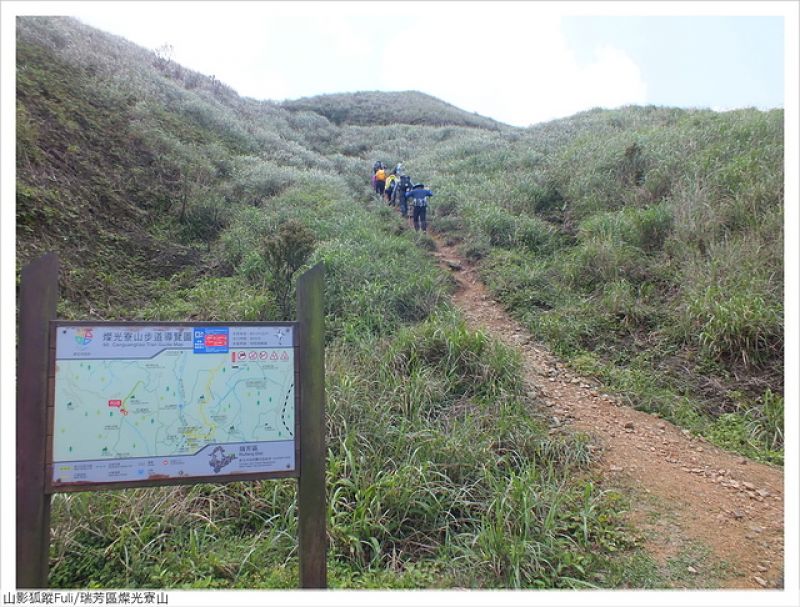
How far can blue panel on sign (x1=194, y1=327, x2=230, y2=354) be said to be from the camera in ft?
8.73

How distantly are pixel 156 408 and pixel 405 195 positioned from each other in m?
10.8

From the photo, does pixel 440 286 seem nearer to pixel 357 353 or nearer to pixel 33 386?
pixel 357 353

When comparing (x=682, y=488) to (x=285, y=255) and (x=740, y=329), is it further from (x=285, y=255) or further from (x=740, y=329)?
(x=285, y=255)

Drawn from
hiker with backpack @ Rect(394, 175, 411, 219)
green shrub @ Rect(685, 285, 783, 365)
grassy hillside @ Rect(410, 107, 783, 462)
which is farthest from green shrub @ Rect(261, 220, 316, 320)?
hiker with backpack @ Rect(394, 175, 411, 219)

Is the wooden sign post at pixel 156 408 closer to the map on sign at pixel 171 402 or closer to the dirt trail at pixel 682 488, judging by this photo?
the map on sign at pixel 171 402

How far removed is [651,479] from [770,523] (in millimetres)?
825

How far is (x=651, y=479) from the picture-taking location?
4312 mm

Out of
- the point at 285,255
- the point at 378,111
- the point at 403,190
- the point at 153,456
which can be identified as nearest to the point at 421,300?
the point at 285,255

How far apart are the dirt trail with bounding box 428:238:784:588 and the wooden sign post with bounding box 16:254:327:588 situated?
249 cm

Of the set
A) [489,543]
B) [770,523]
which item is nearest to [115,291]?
[489,543]

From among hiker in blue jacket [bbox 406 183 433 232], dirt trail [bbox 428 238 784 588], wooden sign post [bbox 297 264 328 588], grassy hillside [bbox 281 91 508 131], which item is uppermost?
grassy hillside [bbox 281 91 508 131]

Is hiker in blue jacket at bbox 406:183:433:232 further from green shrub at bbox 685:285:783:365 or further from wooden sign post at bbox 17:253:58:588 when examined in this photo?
wooden sign post at bbox 17:253:58:588

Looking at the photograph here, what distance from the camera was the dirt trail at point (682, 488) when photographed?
133 inches

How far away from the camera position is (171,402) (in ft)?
8.48
